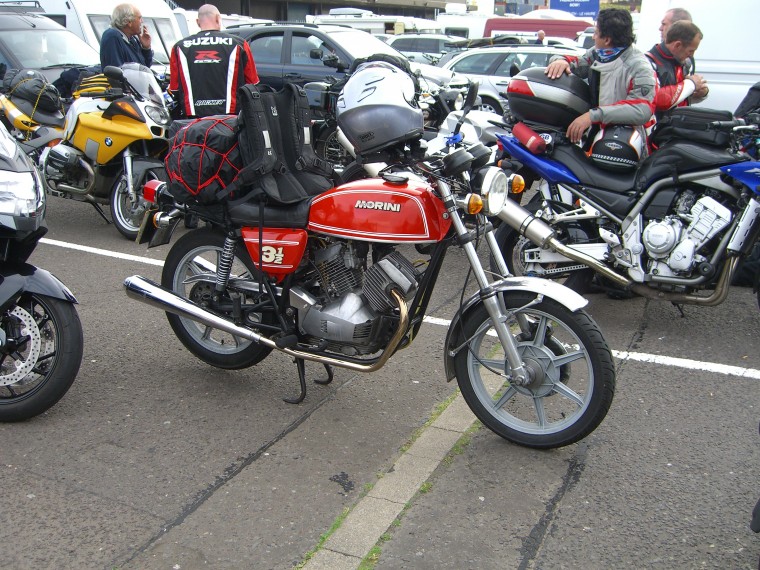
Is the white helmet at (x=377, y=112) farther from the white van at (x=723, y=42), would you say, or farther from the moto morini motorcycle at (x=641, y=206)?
the white van at (x=723, y=42)

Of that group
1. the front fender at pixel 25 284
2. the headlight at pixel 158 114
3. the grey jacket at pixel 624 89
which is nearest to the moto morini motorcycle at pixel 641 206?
the grey jacket at pixel 624 89

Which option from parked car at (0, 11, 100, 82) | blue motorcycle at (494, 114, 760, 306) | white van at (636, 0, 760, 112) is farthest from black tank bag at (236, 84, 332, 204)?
parked car at (0, 11, 100, 82)

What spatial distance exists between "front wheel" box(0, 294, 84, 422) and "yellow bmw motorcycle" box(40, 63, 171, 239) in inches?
140

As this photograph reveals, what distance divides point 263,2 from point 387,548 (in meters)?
45.0

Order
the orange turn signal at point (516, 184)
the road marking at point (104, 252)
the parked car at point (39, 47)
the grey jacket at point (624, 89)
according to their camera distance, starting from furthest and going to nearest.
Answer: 1. the parked car at point (39, 47)
2. the road marking at point (104, 252)
3. the grey jacket at point (624, 89)
4. the orange turn signal at point (516, 184)

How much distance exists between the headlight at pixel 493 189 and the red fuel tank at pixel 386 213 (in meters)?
0.20

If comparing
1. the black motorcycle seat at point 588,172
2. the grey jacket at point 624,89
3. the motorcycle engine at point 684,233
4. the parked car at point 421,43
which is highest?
the grey jacket at point 624,89

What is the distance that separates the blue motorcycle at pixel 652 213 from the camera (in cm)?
509

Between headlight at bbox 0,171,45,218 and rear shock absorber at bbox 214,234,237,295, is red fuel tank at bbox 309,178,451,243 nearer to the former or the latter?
rear shock absorber at bbox 214,234,237,295

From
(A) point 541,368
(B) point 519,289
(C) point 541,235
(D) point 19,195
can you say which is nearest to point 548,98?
(C) point 541,235

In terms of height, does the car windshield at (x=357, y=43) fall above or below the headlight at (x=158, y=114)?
above

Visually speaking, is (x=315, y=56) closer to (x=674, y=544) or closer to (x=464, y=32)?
(x=674, y=544)

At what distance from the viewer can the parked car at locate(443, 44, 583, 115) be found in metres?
15.4

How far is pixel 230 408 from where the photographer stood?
14.1 ft
